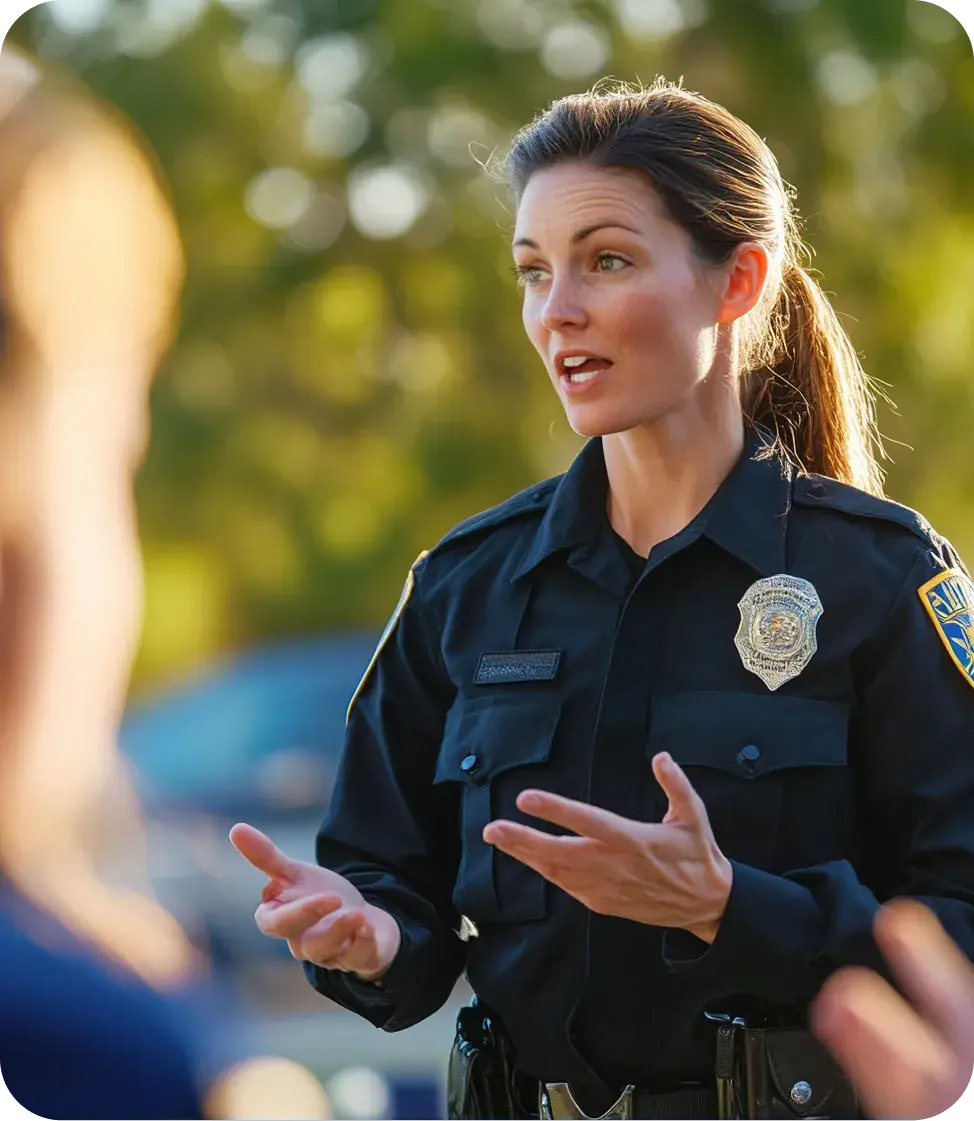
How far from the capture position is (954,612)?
7.35 ft

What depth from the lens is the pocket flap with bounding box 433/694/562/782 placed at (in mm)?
2342

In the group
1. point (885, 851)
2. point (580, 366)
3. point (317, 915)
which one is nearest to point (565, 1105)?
point (317, 915)

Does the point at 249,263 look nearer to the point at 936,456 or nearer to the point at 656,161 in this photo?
the point at 936,456

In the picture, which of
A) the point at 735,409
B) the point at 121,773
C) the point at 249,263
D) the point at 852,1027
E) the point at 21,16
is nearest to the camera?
the point at 852,1027

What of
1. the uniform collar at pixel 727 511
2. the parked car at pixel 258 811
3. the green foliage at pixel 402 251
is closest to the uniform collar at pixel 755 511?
the uniform collar at pixel 727 511

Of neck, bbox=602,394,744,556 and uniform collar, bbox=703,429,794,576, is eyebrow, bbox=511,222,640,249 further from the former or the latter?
uniform collar, bbox=703,429,794,576

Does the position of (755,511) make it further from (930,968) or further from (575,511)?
(930,968)

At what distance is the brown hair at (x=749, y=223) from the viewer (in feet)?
7.90

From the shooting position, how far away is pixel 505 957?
231cm

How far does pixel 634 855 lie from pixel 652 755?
362 millimetres

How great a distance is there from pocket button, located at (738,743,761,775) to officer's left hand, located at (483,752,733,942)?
227mm

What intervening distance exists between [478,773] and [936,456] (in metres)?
7.48

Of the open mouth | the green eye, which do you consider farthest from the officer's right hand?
the green eye

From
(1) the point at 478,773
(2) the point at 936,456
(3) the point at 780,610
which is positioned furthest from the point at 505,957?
(2) the point at 936,456
